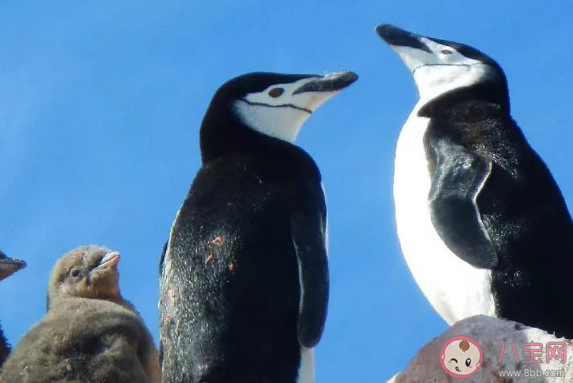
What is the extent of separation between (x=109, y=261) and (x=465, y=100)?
2.11 metres

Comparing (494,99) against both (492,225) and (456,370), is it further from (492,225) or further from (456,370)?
(456,370)

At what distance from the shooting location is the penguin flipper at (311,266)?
5426mm

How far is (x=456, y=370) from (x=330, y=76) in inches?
81.5

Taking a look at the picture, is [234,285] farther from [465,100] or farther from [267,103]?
[465,100]

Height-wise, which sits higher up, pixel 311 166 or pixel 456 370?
pixel 311 166

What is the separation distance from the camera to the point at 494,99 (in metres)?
6.62

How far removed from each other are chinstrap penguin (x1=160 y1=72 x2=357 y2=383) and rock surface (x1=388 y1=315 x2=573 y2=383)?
1.78 ft

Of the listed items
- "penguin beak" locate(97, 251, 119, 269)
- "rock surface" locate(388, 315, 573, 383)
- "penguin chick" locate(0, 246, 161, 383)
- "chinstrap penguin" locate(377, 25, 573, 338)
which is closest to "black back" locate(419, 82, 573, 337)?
"chinstrap penguin" locate(377, 25, 573, 338)

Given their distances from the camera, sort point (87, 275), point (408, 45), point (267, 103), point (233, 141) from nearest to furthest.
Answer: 1. point (233, 141)
2. point (267, 103)
3. point (408, 45)
4. point (87, 275)

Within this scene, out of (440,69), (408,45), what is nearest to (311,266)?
(440,69)

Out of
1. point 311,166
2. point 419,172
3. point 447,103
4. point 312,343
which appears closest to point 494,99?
point 447,103

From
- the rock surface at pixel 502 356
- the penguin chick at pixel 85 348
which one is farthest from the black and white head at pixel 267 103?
the rock surface at pixel 502 356

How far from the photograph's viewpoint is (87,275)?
288 inches

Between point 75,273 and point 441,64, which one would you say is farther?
point 75,273
